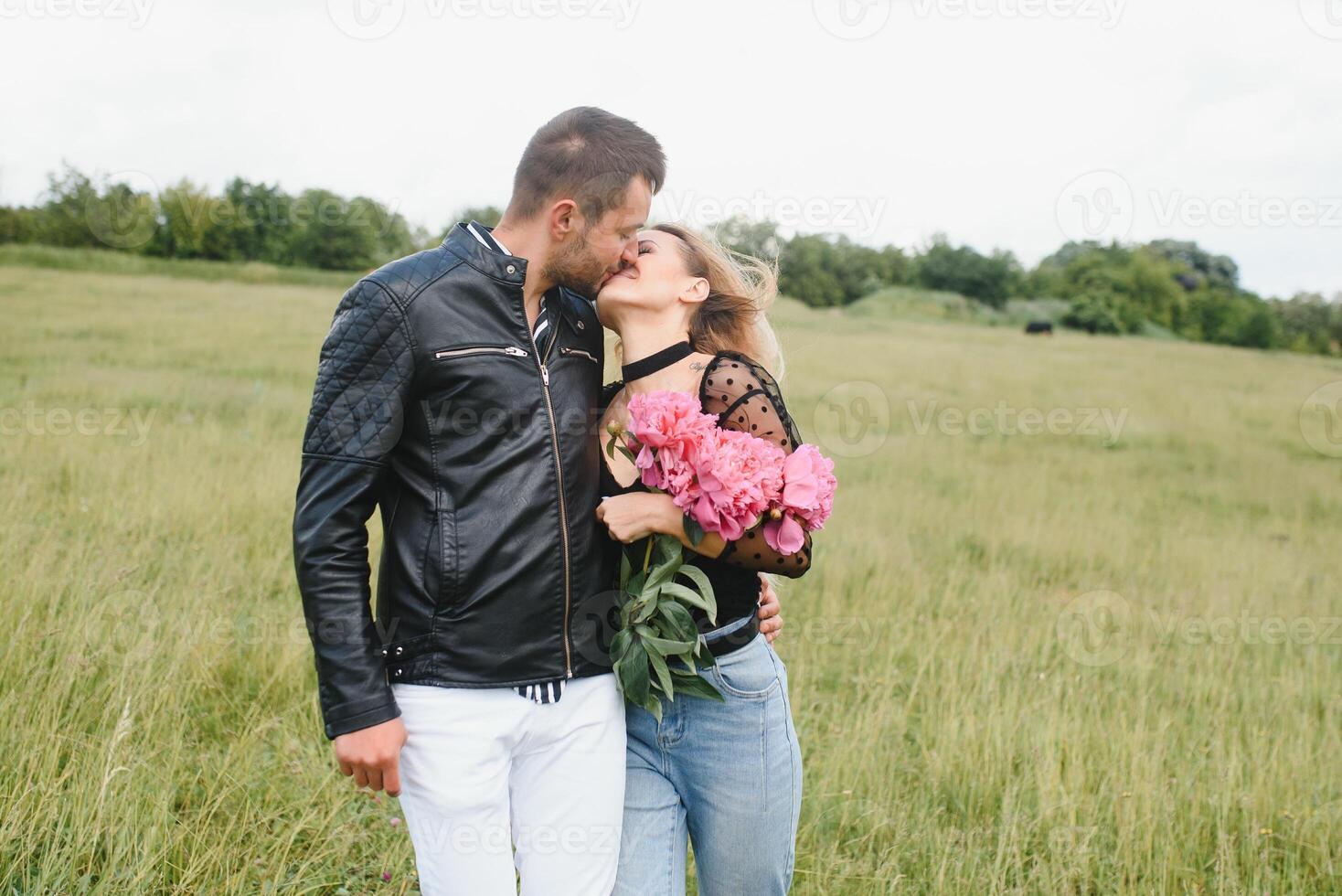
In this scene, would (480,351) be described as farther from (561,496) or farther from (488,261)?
(561,496)

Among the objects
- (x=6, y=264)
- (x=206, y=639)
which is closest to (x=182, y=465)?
(x=206, y=639)

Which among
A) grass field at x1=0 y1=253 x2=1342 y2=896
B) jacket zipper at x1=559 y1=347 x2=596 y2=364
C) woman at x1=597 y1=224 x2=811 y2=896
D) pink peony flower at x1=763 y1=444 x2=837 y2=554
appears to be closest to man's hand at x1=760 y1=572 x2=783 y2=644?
woman at x1=597 y1=224 x2=811 y2=896

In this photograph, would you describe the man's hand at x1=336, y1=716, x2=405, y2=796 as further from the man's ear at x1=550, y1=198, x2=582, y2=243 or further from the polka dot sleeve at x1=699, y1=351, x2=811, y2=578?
the man's ear at x1=550, y1=198, x2=582, y2=243

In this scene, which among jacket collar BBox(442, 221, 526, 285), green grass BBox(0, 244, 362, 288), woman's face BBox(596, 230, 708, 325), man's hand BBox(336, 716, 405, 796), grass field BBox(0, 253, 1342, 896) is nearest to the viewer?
man's hand BBox(336, 716, 405, 796)

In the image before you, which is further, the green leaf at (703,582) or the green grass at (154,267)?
the green grass at (154,267)

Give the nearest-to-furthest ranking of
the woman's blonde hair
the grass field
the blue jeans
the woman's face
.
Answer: the blue jeans → the woman's face → the woman's blonde hair → the grass field

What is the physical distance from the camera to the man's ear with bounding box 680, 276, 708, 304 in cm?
233

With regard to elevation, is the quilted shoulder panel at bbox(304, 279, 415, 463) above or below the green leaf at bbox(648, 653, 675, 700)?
above

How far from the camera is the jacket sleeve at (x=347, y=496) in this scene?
6.03 ft

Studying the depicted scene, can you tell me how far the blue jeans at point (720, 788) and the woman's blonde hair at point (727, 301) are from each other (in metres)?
0.83

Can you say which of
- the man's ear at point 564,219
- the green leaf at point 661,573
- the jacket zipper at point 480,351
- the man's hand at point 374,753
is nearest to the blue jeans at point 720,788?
the green leaf at point 661,573

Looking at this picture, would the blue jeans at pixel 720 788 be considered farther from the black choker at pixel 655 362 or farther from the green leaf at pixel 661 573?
the black choker at pixel 655 362

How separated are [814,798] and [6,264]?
101 feet

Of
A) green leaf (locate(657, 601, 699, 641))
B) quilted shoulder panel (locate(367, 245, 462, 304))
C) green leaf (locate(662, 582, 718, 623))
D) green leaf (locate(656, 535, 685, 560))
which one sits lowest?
green leaf (locate(657, 601, 699, 641))
